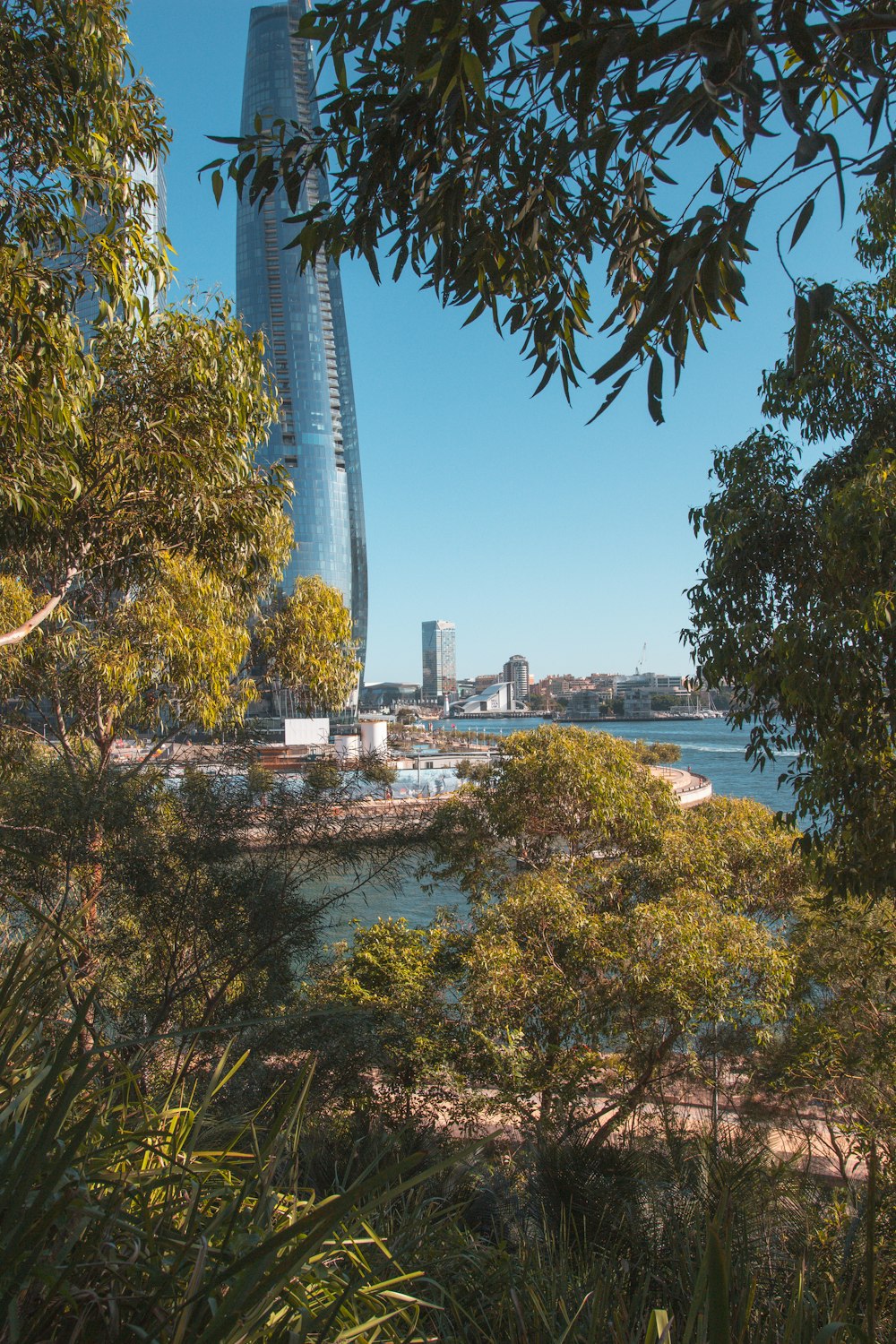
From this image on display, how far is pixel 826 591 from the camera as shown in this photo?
419cm

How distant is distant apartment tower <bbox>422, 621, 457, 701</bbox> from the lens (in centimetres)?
13340

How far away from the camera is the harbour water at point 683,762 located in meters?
9.58

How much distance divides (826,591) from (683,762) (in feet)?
148

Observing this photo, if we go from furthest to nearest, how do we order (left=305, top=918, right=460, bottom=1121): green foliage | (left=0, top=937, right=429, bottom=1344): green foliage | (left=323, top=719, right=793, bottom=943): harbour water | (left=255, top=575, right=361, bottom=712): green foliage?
1. (left=323, top=719, right=793, bottom=943): harbour water
2. (left=255, top=575, right=361, bottom=712): green foliage
3. (left=305, top=918, right=460, bottom=1121): green foliage
4. (left=0, top=937, right=429, bottom=1344): green foliage

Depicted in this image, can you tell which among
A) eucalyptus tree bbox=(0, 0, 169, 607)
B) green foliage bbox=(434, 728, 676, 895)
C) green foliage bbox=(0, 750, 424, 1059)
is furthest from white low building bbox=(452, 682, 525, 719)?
eucalyptus tree bbox=(0, 0, 169, 607)

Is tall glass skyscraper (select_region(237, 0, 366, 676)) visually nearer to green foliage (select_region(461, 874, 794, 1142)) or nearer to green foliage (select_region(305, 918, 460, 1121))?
green foliage (select_region(305, 918, 460, 1121))

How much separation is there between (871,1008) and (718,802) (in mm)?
3894

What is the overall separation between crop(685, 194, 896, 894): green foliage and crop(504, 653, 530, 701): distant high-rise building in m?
118

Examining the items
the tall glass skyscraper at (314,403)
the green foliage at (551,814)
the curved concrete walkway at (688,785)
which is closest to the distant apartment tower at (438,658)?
the tall glass skyscraper at (314,403)

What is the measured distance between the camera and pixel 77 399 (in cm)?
320

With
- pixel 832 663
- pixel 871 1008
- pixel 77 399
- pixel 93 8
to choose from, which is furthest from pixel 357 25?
pixel 871 1008

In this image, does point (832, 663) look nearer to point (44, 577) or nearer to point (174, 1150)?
point (174, 1150)

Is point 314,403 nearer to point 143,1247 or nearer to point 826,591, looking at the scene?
point 826,591

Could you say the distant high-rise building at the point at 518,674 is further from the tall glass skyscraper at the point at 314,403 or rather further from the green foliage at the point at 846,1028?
the green foliage at the point at 846,1028
